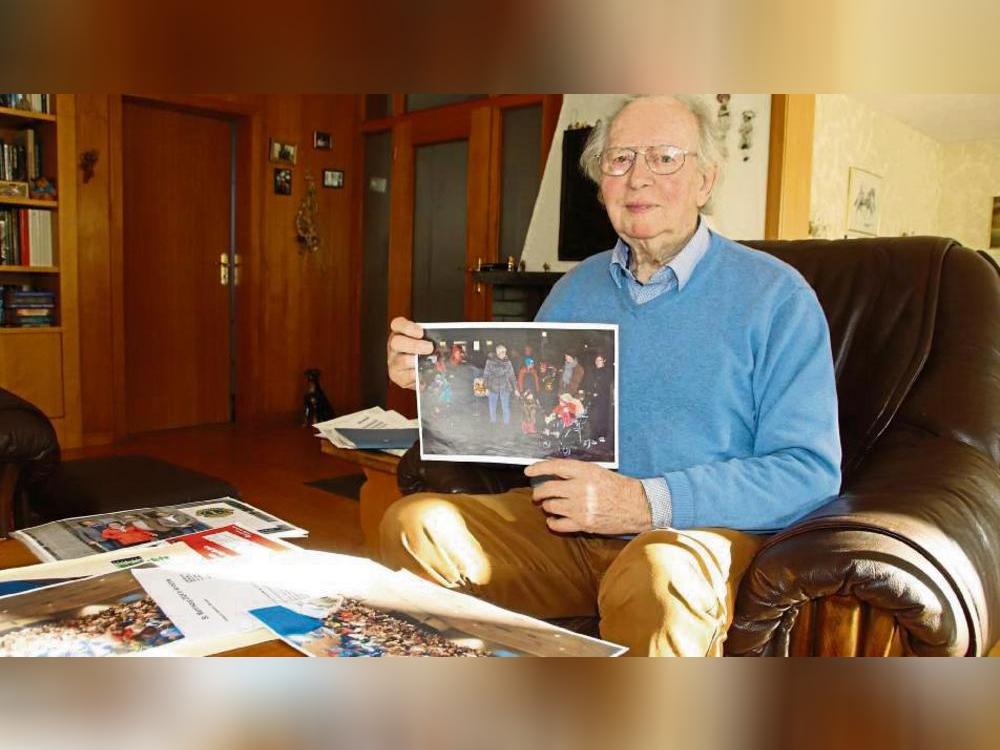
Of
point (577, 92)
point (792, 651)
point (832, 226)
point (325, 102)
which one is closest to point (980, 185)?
point (832, 226)

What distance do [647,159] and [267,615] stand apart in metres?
0.85

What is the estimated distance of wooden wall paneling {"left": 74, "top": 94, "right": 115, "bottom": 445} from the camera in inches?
146

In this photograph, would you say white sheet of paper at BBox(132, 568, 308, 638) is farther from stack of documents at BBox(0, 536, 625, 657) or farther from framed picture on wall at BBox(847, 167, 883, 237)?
framed picture on wall at BBox(847, 167, 883, 237)

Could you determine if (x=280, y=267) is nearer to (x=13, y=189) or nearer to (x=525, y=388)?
(x=13, y=189)

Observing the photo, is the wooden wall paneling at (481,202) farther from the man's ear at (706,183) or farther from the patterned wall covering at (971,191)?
the patterned wall covering at (971,191)

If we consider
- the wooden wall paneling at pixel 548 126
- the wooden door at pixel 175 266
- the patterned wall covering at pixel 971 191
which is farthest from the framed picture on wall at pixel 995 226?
the wooden door at pixel 175 266

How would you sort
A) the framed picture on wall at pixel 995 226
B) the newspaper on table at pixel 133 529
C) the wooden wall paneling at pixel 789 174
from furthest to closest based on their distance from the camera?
the framed picture on wall at pixel 995 226 → the wooden wall paneling at pixel 789 174 → the newspaper on table at pixel 133 529

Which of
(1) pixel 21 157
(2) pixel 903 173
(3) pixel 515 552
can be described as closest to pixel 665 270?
(3) pixel 515 552

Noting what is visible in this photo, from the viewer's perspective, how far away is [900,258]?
52.9 inches

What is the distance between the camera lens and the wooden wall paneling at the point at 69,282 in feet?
11.4

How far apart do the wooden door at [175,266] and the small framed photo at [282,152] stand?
24 cm

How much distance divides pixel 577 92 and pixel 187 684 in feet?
0.54

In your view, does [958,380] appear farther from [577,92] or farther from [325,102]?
[325,102]

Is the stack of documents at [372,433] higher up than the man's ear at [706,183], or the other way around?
the man's ear at [706,183]
